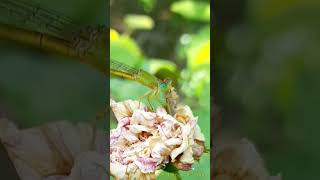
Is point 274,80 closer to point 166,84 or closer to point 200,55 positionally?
point 200,55

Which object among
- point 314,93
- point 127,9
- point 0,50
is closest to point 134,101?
point 127,9

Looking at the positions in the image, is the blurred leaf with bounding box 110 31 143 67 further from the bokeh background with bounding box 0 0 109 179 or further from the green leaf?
the bokeh background with bounding box 0 0 109 179

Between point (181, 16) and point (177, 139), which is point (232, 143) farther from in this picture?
point (181, 16)

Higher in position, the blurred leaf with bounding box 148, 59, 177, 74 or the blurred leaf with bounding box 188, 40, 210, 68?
the blurred leaf with bounding box 188, 40, 210, 68

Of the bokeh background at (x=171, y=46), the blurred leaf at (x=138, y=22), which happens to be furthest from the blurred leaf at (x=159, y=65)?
the blurred leaf at (x=138, y=22)

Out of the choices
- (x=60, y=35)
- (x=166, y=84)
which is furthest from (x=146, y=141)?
(x=60, y=35)

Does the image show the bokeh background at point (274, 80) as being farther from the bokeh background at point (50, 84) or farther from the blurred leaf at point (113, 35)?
the bokeh background at point (50, 84)

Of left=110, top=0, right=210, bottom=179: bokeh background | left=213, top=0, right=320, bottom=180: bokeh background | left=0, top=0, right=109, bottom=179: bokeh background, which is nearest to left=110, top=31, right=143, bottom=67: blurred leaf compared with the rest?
left=110, top=0, right=210, bottom=179: bokeh background
